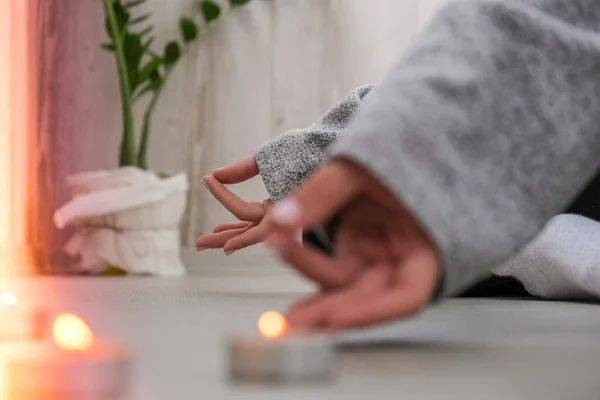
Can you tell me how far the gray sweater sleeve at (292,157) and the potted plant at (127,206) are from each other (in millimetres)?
991

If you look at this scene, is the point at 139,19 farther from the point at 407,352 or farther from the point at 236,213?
the point at 407,352

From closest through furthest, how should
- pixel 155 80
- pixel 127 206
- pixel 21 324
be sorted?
pixel 21 324 → pixel 127 206 → pixel 155 80

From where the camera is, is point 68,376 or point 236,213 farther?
point 236,213

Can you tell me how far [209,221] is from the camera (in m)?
2.35

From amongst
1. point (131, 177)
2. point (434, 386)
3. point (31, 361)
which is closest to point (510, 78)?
point (434, 386)

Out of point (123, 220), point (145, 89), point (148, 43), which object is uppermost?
point (148, 43)

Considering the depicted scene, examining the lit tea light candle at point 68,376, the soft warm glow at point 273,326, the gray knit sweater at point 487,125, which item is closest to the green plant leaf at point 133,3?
the gray knit sweater at point 487,125

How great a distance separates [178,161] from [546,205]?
1.89 metres

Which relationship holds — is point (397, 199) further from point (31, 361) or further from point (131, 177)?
point (131, 177)

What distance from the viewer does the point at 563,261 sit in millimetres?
969

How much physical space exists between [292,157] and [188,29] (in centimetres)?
126

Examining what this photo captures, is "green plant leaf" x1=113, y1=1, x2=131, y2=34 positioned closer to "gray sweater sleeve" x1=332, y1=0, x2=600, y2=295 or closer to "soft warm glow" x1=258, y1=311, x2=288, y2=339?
"gray sweater sleeve" x1=332, y1=0, x2=600, y2=295

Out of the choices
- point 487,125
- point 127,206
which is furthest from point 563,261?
point 127,206

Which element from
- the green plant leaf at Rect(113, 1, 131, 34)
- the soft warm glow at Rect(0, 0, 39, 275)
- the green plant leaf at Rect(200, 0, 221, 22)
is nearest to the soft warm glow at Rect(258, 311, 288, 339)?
the soft warm glow at Rect(0, 0, 39, 275)
